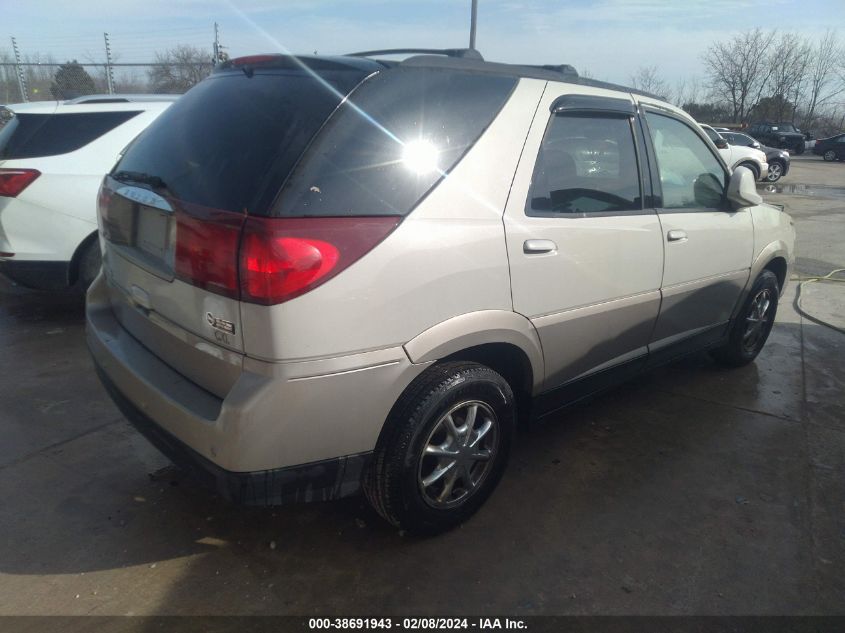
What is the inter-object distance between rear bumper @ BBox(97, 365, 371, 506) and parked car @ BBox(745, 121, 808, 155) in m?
38.0

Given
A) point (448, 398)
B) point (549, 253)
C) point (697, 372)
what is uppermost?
point (549, 253)

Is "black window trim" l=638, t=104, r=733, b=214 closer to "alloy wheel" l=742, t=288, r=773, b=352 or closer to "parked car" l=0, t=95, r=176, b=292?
"alloy wheel" l=742, t=288, r=773, b=352

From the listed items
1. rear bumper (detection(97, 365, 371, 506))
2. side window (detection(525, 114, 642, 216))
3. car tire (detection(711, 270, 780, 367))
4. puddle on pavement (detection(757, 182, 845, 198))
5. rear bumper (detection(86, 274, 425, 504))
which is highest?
side window (detection(525, 114, 642, 216))

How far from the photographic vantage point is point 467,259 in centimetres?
232

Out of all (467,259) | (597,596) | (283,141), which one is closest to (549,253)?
(467,259)

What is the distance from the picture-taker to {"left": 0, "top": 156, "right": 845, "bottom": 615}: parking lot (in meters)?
2.31

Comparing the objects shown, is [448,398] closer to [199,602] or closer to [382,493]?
[382,493]

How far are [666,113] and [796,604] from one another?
101 inches

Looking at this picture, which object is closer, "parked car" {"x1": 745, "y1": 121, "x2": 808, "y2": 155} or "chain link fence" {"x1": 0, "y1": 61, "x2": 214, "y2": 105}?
"chain link fence" {"x1": 0, "y1": 61, "x2": 214, "y2": 105}

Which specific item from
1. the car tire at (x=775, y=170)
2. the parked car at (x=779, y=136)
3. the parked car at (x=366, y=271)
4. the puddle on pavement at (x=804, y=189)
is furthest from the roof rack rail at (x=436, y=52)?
the parked car at (x=779, y=136)

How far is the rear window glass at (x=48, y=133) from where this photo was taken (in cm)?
479

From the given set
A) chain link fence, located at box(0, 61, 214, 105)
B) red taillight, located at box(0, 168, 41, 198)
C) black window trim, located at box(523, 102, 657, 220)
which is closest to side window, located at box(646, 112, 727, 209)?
black window trim, located at box(523, 102, 657, 220)

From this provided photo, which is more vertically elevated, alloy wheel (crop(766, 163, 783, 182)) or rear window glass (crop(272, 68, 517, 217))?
rear window glass (crop(272, 68, 517, 217))

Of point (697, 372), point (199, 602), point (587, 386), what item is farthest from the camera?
point (697, 372)
